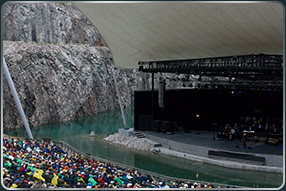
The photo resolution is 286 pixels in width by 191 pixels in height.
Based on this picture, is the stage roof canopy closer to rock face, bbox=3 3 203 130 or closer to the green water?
the green water

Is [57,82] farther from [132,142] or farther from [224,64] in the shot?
[224,64]

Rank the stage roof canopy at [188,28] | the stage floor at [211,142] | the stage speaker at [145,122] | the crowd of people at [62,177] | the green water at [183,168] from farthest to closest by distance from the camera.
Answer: the stage speaker at [145,122], the stage floor at [211,142], the stage roof canopy at [188,28], the green water at [183,168], the crowd of people at [62,177]

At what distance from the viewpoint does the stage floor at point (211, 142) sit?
65.9 feet

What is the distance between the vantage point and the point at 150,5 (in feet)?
62.5

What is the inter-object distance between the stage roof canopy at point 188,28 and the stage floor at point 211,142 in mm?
6668

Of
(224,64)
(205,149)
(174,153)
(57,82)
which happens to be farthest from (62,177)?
(57,82)

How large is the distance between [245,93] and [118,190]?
24289 millimetres

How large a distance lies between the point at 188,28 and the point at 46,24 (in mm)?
46139

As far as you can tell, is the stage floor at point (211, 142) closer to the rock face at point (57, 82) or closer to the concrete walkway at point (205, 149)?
the concrete walkway at point (205, 149)

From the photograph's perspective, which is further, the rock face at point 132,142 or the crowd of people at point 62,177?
the rock face at point 132,142

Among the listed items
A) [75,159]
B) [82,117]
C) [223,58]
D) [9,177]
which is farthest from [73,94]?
[9,177]

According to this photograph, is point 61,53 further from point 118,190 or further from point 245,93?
point 118,190

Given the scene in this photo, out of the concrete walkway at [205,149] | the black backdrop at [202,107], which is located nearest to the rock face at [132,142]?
the concrete walkway at [205,149]

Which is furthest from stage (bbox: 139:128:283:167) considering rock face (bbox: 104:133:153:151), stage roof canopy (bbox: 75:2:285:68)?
stage roof canopy (bbox: 75:2:285:68)
